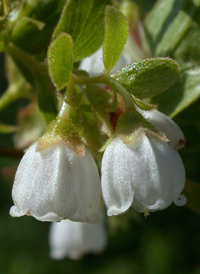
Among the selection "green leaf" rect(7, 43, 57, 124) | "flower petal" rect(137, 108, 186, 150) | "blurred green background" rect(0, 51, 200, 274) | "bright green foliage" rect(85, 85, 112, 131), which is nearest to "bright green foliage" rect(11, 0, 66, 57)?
"green leaf" rect(7, 43, 57, 124)

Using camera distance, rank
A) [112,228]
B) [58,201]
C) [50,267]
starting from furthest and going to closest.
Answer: [50,267]
[112,228]
[58,201]

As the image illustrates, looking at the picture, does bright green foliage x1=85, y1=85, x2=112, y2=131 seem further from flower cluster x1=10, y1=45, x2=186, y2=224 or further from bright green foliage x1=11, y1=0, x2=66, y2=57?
bright green foliage x1=11, y1=0, x2=66, y2=57

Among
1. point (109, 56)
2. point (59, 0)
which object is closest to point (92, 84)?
point (109, 56)

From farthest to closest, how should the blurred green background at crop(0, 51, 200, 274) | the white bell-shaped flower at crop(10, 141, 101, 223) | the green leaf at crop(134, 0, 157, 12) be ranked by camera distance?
the blurred green background at crop(0, 51, 200, 274) → the green leaf at crop(134, 0, 157, 12) → the white bell-shaped flower at crop(10, 141, 101, 223)

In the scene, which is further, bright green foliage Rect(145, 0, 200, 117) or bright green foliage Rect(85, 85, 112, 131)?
bright green foliage Rect(145, 0, 200, 117)

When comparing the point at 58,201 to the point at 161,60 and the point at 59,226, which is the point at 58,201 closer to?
the point at 161,60

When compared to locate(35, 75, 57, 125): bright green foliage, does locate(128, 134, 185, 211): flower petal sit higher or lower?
higher
